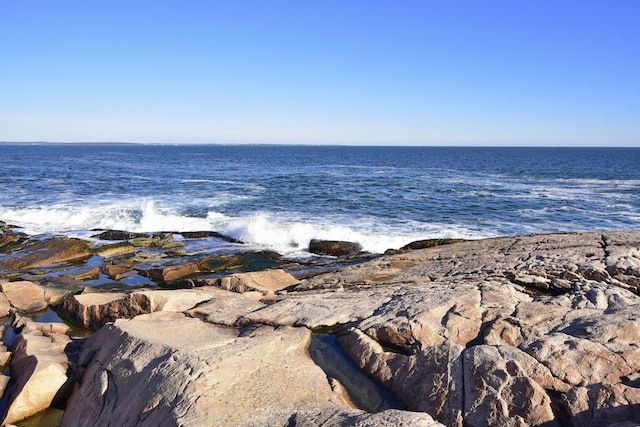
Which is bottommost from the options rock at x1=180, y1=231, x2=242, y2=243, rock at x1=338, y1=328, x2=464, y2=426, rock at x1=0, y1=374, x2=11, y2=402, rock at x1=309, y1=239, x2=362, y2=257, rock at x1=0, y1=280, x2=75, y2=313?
rock at x1=180, y1=231, x2=242, y2=243

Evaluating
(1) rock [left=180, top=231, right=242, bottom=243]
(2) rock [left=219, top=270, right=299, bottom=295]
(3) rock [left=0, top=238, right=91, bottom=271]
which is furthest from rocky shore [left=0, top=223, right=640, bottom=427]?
(1) rock [left=180, top=231, right=242, bottom=243]

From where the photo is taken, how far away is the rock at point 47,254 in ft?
58.5

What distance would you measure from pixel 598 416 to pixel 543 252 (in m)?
8.29

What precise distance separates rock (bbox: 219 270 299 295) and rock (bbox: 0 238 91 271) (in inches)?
353

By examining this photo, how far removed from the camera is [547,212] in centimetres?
3002

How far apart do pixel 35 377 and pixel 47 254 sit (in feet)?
43.2

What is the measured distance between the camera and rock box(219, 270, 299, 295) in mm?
12703

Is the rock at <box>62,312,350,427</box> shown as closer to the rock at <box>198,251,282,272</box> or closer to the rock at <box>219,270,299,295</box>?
the rock at <box>219,270,299,295</box>

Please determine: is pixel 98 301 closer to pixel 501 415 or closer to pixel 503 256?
pixel 501 415

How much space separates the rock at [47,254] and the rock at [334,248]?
30.2ft

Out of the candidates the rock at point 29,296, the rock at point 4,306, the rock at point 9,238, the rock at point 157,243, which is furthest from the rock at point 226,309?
the rock at point 9,238

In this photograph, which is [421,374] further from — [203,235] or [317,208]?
[317,208]

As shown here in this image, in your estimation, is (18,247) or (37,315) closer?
(37,315)

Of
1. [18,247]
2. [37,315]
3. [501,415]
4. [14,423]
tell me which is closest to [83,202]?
[18,247]
